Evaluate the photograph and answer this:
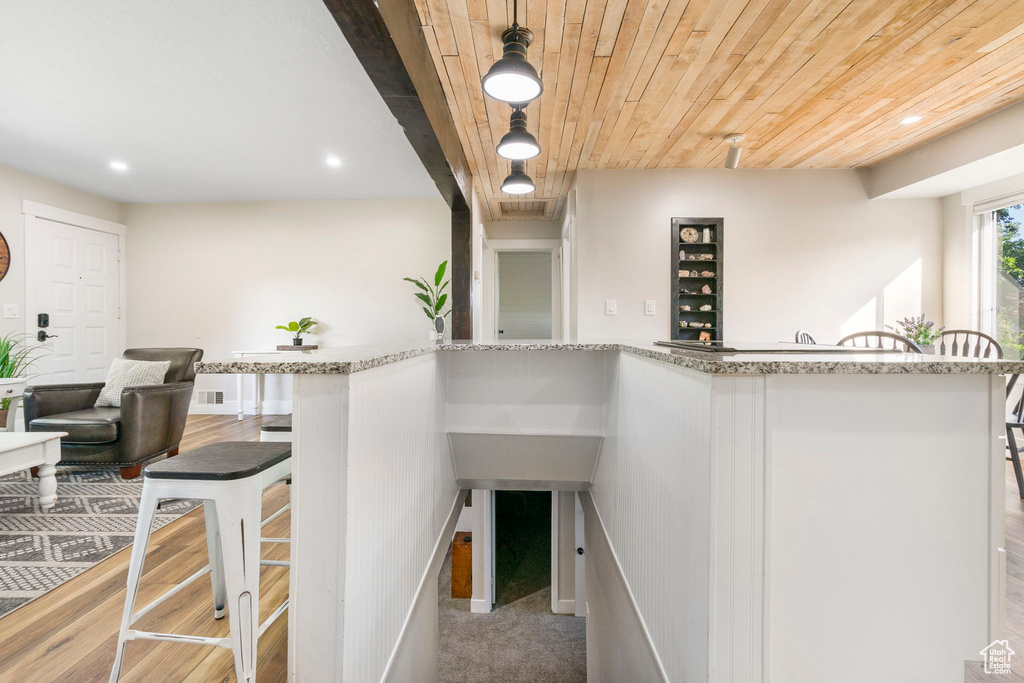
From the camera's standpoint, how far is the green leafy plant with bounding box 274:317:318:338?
→ 16.7ft

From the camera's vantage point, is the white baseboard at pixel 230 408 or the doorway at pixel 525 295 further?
the doorway at pixel 525 295

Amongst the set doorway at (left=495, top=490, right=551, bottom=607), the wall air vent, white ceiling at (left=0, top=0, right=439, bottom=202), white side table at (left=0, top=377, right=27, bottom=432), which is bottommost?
doorway at (left=495, top=490, right=551, bottom=607)

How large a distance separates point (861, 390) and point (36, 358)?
6136 mm

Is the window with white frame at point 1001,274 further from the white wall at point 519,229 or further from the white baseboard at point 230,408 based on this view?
the white baseboard at point 230,408

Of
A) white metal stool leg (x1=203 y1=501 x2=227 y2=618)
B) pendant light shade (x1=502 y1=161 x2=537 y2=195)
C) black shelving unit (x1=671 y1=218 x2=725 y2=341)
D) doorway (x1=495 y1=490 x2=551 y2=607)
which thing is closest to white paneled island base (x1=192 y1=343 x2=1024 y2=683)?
white metal stool leg (x1=203 y1=501 x2=227 y2=618)

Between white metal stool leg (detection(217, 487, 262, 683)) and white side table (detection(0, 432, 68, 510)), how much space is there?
208 centimetres

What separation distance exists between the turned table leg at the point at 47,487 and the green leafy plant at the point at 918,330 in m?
5.68

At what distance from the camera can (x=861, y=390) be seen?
94 centimetres

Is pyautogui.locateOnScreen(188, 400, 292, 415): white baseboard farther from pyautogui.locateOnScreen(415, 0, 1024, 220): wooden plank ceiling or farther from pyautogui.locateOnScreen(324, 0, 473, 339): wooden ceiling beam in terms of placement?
pyautogui.locateOnScreen(415, 0, 1024, 220): wooden plank ceiling

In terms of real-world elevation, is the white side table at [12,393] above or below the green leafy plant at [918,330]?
below

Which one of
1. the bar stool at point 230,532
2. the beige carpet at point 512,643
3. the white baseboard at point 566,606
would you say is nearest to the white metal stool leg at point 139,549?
the bar stool at point 230,532

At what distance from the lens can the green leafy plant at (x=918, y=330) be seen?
346 centimetres

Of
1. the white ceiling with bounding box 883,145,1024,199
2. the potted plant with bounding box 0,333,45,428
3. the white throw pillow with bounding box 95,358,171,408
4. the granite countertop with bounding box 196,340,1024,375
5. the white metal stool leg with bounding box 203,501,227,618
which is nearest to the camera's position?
the granite countertop with bounding box 196,340,1024,375

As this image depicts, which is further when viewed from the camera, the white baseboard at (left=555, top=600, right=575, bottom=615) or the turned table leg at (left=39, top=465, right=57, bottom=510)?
the white baseboard at (left=555, top=600, right=575, bottom=615)
